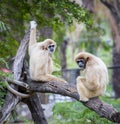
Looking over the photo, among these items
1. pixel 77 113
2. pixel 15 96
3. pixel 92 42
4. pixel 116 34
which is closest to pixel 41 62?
pixel 15 96

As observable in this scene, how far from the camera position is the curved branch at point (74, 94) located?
6.79m

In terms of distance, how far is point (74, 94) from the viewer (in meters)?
7.20

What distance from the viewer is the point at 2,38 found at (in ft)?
32.5

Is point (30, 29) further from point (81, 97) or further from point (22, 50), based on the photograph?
point (81, 97)

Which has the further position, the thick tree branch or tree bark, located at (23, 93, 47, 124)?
tree bark, located at (23, 93, 47, 124)

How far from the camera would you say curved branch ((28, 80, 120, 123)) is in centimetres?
679

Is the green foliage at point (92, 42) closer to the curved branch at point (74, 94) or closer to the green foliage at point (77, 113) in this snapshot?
the green foliage at point (77, 113)

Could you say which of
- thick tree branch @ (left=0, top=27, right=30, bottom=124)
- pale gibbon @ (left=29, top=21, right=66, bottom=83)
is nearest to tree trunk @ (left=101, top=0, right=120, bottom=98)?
thick tree branch @ (left=0, top=27, right=30, bottom=124)

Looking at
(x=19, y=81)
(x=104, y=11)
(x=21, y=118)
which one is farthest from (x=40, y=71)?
(x=104, y=11)

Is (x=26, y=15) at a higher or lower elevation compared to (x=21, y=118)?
higher

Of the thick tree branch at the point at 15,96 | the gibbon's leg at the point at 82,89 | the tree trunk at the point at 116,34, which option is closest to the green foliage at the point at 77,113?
the gibbon's leg at the point at 82,89

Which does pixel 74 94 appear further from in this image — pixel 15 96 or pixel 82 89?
pixel 15 96

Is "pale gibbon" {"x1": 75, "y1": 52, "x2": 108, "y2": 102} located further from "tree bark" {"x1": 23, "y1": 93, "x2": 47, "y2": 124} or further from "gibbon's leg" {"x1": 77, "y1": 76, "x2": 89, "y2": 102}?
"tree bark" {"x1": 23, "y1": 93, "x2": 47, "y2": 124}

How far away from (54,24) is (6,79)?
2937 mm
